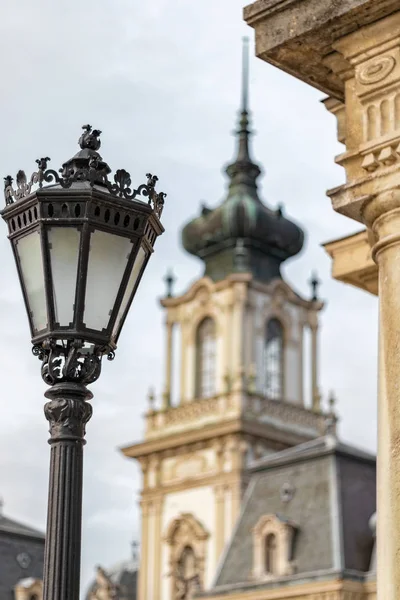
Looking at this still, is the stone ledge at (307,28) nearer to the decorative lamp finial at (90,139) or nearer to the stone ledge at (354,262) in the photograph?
the decorative lamp finial at (90,139)

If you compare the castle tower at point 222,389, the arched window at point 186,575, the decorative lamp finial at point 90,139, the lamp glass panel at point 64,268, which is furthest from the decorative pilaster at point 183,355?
the lamp glass panel at point 64,268

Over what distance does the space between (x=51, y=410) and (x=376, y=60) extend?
235 cm

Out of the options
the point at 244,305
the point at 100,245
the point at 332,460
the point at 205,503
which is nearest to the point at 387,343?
the point at 100,245

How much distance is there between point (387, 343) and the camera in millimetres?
6750

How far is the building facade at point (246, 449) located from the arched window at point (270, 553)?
3 cm

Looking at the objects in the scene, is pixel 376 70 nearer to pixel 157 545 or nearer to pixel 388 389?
pixel 388 389

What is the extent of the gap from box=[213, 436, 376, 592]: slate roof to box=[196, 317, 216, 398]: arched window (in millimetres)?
11873

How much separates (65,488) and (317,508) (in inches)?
1229

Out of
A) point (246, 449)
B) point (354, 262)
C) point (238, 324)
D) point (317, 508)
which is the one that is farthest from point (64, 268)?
point (238, 324)

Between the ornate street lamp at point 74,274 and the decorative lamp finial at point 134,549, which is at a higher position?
the decorative lamp finial at point 134,549

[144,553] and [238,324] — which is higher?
[238,324]

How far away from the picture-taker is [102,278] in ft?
21.6

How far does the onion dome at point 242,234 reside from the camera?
5369 cm

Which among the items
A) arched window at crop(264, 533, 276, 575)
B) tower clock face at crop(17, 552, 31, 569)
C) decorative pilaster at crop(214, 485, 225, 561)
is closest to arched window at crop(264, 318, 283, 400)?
decorative pilaster at crop(214, 485, 225, 561)
